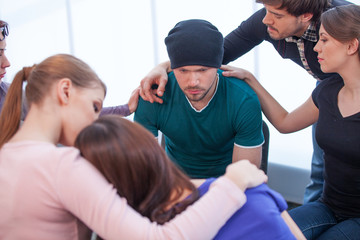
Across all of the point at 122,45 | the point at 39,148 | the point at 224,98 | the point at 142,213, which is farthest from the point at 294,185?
the point at 39,148

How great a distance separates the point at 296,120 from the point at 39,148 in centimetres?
119

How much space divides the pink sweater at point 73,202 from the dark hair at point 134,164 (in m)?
0.03

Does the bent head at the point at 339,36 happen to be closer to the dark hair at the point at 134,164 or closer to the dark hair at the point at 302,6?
the dark hair at the point at 302,6

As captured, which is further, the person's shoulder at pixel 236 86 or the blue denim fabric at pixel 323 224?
the person's shoulder at pixel 236 86

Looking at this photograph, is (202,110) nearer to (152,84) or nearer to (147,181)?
(152,84)

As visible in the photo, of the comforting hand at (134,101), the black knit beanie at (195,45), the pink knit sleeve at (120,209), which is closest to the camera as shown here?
the pink knit sleeve at (120,209)

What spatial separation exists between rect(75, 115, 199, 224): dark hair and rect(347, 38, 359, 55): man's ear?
0.88 metres

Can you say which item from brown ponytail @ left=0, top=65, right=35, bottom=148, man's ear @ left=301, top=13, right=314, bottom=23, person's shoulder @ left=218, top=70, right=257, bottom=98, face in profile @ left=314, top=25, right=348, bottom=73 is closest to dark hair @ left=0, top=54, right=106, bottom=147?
brown ponytail @ left=0, top=65, right=35, bottom=148

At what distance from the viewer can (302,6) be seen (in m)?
1.61

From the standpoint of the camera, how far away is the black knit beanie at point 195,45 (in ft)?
4.93

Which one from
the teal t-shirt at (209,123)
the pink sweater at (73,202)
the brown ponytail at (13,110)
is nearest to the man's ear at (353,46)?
the teal t-shirt at (209,123)

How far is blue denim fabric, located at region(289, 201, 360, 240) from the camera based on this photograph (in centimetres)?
131

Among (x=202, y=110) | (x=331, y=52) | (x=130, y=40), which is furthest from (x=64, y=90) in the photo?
(x=130, y=40)

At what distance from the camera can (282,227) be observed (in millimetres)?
891
